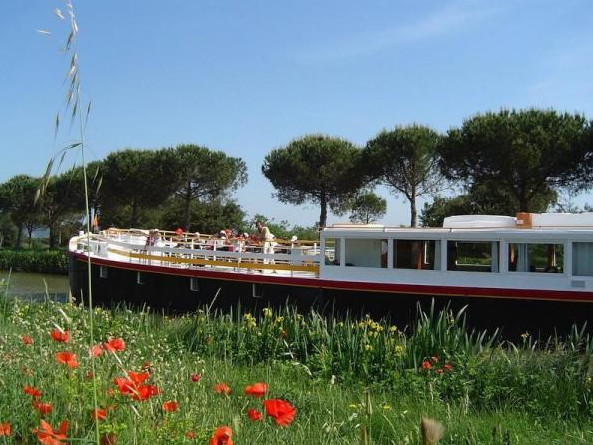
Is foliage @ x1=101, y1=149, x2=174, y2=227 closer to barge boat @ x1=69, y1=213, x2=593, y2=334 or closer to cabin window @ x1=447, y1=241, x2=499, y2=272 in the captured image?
barge boat @ x1=69, y1=213, x2=593, y2=334

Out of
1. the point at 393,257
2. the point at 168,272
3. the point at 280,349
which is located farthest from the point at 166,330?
the point at 168,272

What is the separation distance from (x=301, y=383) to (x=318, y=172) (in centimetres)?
3344

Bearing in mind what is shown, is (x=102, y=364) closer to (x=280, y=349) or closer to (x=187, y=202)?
(x=280, y=349)

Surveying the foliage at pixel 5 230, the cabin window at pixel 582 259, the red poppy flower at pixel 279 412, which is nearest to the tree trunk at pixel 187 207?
the foliage at pixel 5 230

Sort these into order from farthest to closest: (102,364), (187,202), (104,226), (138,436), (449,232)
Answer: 1. (104,226)
2. (187,202)
3. (449,232)
4. (102,364)
5. (138,436)

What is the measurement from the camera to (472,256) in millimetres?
13906

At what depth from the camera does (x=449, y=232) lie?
42.9ft

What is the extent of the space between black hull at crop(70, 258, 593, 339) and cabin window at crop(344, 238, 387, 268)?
2.46 ft

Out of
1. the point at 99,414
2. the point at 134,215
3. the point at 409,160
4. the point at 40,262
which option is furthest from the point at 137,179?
the point at 99,414

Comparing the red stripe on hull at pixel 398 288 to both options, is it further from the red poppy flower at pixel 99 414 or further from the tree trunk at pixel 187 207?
the tree trunk at pixel 187 207

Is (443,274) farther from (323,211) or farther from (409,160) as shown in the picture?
(323,211)

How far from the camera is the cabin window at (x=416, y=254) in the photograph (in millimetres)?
13414

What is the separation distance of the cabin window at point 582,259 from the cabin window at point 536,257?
17.4 inches

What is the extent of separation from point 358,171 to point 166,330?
29.5 metres
